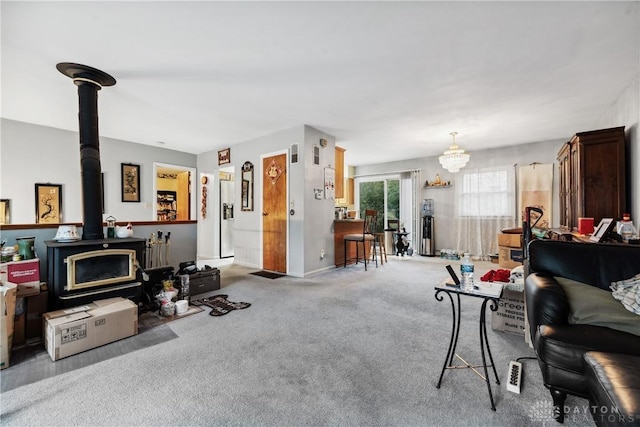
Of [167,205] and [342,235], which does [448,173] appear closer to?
[342,235]

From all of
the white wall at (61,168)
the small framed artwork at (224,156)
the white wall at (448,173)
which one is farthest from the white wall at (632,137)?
the white wall at (61,168)

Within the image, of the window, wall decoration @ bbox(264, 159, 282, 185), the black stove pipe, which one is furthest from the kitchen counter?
the black stove pipe

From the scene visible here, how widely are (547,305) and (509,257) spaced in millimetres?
3928

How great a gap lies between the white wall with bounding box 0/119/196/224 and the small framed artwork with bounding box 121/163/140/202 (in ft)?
0.24

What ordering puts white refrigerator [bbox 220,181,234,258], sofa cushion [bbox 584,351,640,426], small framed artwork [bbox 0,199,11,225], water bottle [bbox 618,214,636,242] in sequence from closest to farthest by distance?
1. sofa cushion [bbox 584,351,640,426]
2. water bottle [bbox 618,214,636,242]
3. small framed artwork [bbox 0,199,11,225]
4. white refrigerator [bbox 220,181,234,258]

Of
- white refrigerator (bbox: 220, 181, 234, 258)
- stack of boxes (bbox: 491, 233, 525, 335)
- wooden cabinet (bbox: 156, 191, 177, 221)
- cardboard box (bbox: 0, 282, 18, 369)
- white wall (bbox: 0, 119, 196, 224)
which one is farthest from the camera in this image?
wooden cabinet (bbox: 156, 191, 177, 221)

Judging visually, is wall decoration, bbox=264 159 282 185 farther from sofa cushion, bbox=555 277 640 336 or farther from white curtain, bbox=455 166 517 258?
white curtain, bbox=455 166 517 258

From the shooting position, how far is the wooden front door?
4.66 m

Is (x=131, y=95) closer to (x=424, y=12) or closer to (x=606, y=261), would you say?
(x=424, y=12)

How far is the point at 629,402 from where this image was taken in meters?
0.91

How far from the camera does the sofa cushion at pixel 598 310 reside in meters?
1.43

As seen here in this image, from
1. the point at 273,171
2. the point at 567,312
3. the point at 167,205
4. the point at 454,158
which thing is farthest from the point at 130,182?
the point at 567,312

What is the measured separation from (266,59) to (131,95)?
1934 millimetres

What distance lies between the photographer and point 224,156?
19.0ft
